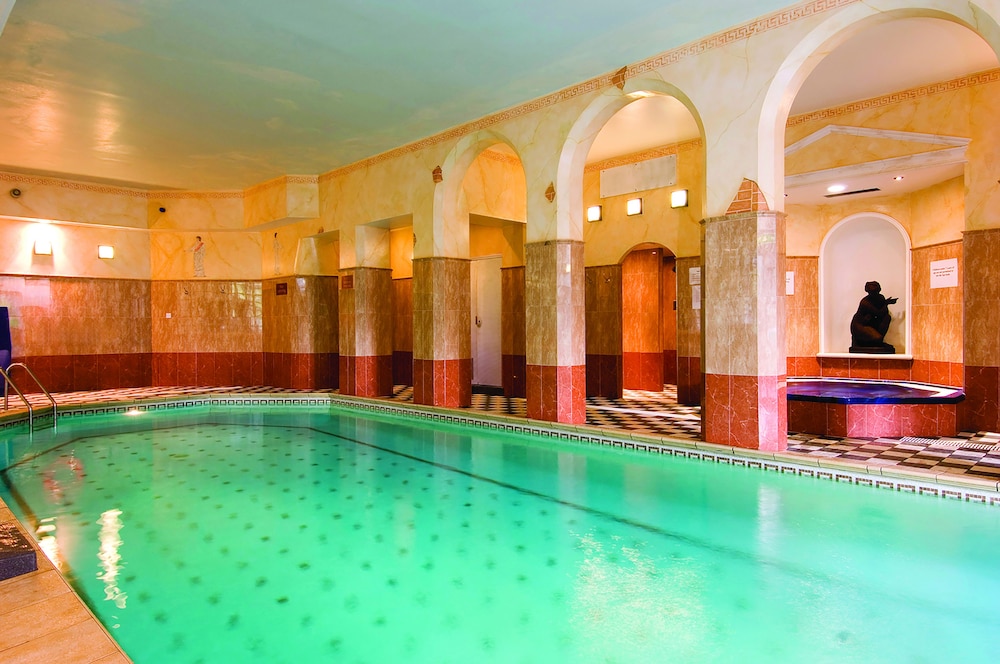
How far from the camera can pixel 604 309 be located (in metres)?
8.37

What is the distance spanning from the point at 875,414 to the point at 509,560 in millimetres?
4000

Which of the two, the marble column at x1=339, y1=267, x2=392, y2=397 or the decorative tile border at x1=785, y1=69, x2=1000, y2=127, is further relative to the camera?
the marble column at x1=339, y1=267, x2=392, y2=397

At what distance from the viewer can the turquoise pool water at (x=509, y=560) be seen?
87.0 inches

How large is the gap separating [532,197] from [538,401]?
6.80 ft

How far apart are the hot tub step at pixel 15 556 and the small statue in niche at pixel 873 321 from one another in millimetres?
8020

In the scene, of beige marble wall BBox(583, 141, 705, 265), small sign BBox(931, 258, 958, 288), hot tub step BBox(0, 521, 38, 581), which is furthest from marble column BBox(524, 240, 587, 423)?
hot tub step BBox(0, 521, 38, 581)

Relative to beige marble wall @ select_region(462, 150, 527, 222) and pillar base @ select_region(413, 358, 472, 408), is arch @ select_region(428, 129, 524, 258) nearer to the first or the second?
beige marble wall @ select_region(462, 150, 527, 222)

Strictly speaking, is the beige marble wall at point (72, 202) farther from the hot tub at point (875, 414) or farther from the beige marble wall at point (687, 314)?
the hot tub at point (875, 414)

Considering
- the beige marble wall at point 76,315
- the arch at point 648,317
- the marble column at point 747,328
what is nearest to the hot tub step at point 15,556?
the marble column at point 747,328

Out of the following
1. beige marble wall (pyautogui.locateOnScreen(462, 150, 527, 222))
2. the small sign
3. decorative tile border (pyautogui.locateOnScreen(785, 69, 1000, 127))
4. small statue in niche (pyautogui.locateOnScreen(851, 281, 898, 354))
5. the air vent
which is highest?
decorative tile border (pyautogui.locateOnScreen(785, 69, 1000, 127))

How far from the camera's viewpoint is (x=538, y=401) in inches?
249

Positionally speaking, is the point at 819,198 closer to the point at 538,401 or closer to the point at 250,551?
the point at 538,401

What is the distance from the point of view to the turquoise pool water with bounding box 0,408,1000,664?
2211 mm

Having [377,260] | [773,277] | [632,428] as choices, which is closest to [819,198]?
[773,277]
